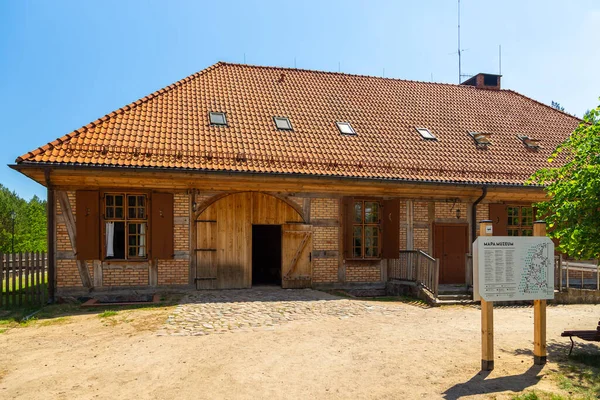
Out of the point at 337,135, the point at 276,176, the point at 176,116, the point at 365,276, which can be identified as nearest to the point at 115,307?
the point at 276,176

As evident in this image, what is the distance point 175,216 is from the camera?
1077 centimetres

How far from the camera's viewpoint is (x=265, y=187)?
1125cm

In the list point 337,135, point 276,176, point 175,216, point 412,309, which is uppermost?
point 337,135

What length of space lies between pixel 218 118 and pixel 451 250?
7559 mm

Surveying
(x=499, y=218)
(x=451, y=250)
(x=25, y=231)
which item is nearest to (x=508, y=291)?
(x=451, y=250)

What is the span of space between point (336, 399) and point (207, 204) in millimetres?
7042

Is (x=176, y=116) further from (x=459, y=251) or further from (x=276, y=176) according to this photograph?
(x=459, y=251)

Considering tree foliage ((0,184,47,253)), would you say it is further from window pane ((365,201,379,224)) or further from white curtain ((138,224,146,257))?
window pane ((365,201,379,224))

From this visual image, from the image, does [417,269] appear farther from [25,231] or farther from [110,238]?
[25,231]

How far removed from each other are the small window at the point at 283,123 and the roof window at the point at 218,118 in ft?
4.97

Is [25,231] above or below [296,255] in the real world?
below

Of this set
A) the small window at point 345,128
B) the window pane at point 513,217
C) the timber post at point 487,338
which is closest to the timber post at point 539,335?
the timber post at point 487,338

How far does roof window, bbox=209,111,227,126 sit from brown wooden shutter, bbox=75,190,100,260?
3811mm

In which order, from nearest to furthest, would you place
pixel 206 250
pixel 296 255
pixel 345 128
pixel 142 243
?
1. pixel 142 243
2. pixel 206 250
3. pixel 296 255
4. pixel 345 128
